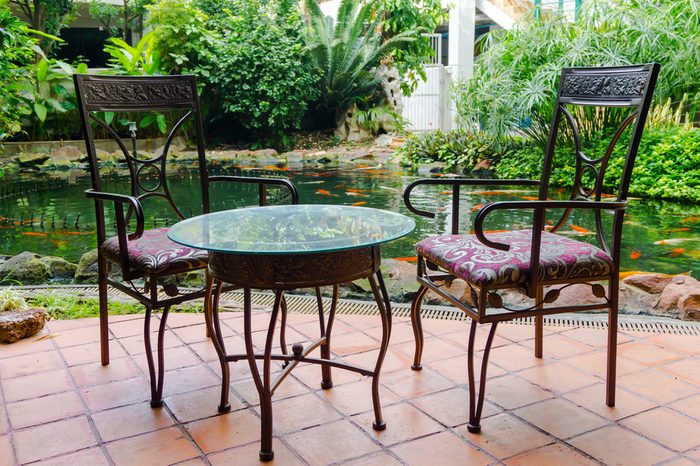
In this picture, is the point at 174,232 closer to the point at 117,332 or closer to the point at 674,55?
the point at 117,332

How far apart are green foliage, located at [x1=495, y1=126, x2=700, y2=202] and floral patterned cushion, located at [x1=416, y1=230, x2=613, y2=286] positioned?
5078 mm

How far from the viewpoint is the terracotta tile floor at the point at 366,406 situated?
5.97 feet

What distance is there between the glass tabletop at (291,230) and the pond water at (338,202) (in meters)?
2.17

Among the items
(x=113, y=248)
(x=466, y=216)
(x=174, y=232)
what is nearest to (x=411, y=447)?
(x=174, y=232)

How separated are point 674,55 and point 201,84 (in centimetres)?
727

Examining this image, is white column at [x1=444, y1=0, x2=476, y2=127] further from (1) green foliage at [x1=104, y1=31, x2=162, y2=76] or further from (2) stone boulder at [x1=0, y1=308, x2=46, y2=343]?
(2) stone boulder at [x1=0, y1=308, x2=46, y2=343]

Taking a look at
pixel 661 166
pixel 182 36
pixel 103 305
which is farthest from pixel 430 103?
pixel 103 305

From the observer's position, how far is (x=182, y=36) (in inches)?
456

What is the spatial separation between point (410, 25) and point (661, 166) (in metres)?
7.11

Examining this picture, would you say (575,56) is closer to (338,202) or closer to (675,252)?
(338,202)

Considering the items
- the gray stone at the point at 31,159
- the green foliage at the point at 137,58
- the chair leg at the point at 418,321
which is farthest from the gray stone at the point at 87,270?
the green foliage at the point at 137,58

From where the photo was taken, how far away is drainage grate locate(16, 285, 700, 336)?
9.14ft

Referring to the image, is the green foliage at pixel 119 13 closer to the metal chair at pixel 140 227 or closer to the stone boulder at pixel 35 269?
the stone boulder at pixel 35 269

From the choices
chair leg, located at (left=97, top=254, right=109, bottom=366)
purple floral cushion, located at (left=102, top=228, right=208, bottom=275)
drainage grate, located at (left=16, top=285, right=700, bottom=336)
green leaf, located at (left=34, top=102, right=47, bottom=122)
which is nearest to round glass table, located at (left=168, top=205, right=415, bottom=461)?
purple floral cushion, located at (left=102, top=228, right=208, bottom=275)
